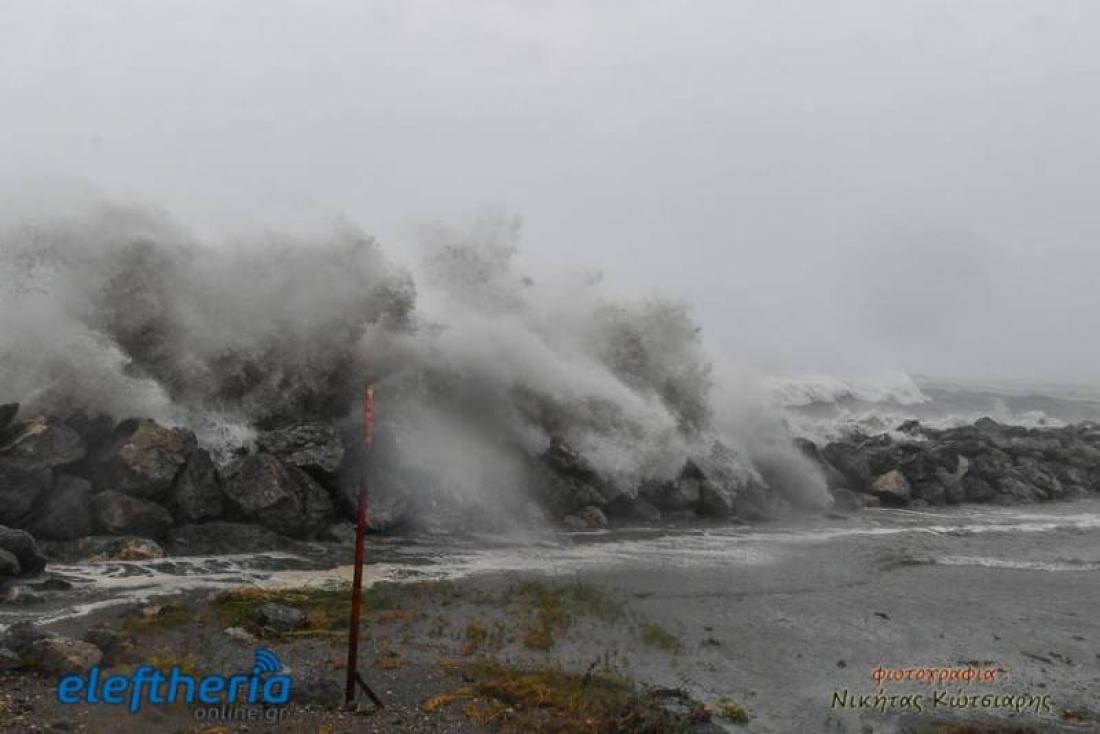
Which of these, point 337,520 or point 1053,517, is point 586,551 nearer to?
point 337,520

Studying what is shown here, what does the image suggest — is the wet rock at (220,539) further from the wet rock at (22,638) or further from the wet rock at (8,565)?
the wet rock at (22,638)

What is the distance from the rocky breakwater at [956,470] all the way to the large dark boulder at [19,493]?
739 inches

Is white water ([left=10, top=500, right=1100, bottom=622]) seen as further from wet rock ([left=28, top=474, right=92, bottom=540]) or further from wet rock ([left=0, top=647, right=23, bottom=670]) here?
wet rock ([left=0, top=647, right=23, bottom=670])

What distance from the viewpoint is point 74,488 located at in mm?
11367

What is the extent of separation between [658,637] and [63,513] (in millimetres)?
8528

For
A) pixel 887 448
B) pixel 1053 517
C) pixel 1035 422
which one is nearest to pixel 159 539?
pixel 1053 517

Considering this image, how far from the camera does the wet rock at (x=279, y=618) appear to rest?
850 cm

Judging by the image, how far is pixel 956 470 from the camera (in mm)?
24500

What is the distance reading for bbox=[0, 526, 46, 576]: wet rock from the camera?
9.48 meters

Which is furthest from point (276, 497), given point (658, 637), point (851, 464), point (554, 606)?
point (851, 464)

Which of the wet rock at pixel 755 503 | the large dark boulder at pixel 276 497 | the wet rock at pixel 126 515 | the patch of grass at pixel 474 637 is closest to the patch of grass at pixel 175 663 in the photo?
the patch of grass at pixel 474 637

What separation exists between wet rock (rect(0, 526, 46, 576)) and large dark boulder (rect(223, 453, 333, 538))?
3.15 m

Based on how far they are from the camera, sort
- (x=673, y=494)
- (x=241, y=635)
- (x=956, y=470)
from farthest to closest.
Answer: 1. (x=956, y=470)
2. (x=673, y=494)
3. (x=241, y=635)

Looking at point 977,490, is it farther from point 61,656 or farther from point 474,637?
point 61,656
